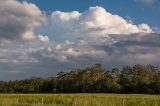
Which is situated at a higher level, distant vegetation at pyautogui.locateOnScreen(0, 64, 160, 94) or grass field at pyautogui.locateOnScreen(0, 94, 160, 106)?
distant vegetation at pyautogui.locateOnScreen(0, 64, 160, 94)

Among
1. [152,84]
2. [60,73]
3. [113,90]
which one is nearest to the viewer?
[152,84]

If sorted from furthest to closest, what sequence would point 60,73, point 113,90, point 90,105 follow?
point 60,73 < point 113,90 < point 90,105

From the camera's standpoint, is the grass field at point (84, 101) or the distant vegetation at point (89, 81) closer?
the grass field at point (84, 101)

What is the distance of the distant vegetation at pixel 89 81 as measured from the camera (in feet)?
347

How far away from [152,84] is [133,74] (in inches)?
962

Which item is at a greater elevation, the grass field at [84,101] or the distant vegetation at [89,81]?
the distant vegetation at [89,81]

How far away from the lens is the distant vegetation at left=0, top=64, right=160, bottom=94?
10588 cm

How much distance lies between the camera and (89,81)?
399 feet

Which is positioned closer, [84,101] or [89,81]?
[84,101]

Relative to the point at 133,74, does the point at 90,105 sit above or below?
below

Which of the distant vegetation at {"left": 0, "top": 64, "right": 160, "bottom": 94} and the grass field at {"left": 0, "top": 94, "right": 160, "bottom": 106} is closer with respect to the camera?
the grass field at {"left": 0, "top": 94, "right": 160, "bottom": 106}

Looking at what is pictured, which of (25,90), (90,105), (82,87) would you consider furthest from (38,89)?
(90,105)

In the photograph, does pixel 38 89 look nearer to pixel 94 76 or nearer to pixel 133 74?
pixel 94 76

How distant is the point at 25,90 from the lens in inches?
4833
